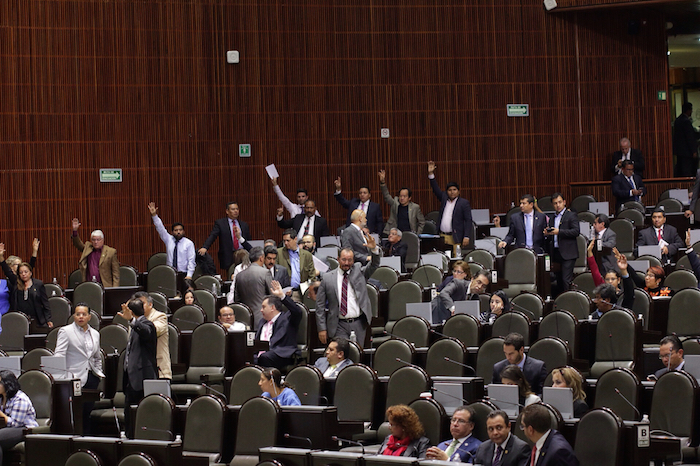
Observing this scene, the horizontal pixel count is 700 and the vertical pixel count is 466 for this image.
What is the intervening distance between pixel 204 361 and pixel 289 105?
5.52 m

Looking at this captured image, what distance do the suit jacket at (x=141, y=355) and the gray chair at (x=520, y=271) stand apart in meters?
3.84

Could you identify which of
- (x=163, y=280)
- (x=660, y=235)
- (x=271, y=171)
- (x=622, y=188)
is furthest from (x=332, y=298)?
(x=622, y=188)

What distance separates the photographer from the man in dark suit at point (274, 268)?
8.52m

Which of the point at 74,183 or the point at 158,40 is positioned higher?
the point at 158,40

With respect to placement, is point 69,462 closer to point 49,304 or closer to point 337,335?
point 337,335

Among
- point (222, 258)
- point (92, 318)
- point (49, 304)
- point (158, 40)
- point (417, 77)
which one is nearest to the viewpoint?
point (92, 318)

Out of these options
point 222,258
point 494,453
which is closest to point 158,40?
point 222,258

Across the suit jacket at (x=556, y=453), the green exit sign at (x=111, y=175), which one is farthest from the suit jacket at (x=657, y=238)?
the green exit sign at (x=111, y=175)

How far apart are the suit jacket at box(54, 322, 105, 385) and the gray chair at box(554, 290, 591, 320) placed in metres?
3.74

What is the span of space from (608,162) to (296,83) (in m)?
4.58

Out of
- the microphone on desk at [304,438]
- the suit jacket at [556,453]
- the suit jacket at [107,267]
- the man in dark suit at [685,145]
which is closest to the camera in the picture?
the suit jacket at [556,453]

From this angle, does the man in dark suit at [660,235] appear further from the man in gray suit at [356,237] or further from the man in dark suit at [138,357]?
the man in dark suit at [138,357]

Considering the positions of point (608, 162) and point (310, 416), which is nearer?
point (310, 416)

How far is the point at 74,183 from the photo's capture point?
1188 cm
